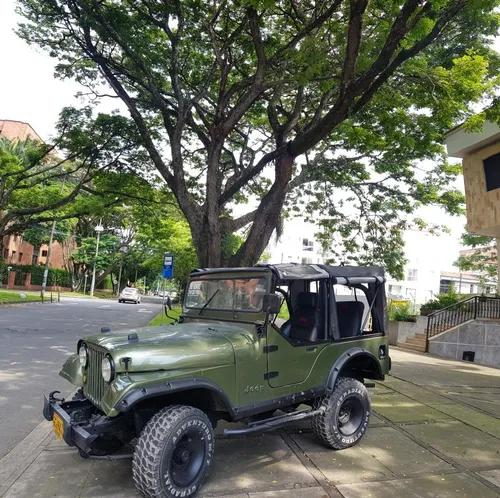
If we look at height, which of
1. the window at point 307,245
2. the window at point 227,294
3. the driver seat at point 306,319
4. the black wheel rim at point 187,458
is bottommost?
the black wheel rim at point 187,458

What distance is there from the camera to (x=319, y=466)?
4797 mm

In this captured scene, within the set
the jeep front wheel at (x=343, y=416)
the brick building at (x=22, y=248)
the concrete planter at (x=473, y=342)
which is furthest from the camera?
the brick building at (x=22, y=248)

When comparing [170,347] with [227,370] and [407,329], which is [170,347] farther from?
[407,329]

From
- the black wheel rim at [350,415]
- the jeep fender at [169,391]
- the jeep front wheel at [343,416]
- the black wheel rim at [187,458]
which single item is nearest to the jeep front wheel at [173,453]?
the black wheel rim at [187,458]

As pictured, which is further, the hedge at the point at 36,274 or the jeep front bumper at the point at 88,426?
the hedge at the point at 36,274

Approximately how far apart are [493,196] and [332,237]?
6.09 metres

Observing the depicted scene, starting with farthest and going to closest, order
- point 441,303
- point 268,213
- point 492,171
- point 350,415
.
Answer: point 441,303
point 492,171
point 268,213
point 350,415

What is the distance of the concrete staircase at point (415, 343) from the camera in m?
18.5

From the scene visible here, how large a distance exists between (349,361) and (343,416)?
617 mm

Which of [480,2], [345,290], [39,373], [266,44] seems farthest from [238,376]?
[266,44]

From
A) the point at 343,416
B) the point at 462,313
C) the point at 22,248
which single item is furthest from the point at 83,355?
the point at 22,248

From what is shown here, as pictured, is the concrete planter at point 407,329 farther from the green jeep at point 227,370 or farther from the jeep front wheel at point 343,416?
the jeep front wheel at point 343,416

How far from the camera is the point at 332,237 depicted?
20047mm

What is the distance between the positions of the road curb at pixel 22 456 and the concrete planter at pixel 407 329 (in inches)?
647
